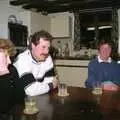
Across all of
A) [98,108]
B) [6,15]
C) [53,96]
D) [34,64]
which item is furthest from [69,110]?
[6,15]

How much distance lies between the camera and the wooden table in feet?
4.97

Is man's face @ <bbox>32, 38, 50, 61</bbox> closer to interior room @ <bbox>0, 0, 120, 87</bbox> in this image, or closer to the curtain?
interior room @ <bbox>0, 0, 120, 87</bbox>

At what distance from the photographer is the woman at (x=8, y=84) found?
1737mm

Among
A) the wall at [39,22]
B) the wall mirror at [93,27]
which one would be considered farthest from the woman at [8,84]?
the wall mirror at [93,27]

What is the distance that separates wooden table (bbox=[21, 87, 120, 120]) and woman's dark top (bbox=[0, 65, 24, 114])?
0.16 meters

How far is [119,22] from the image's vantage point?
5629 millimetres

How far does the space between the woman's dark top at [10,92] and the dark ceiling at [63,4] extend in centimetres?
333

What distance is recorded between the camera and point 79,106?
1771mm

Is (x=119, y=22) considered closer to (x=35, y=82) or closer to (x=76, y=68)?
(x=76, y=68)

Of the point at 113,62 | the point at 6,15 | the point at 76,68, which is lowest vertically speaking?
the point at 76,68

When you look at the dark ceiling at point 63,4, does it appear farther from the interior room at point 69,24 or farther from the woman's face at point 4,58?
the woman's face at point 4,58

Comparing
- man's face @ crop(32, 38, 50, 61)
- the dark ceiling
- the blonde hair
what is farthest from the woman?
the dark ceiling

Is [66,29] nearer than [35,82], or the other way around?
[35,82]

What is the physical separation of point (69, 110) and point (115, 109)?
30 centimetres
